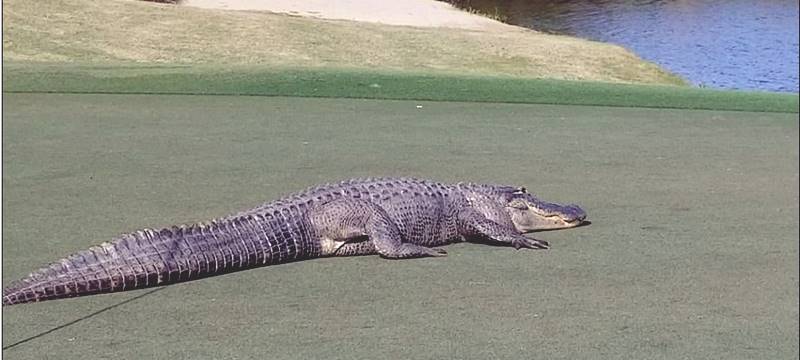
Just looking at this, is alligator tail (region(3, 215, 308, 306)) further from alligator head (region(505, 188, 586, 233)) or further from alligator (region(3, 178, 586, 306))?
alligator head (region(505, 188, 586, 233))

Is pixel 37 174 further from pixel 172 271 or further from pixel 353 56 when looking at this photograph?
pixel 353 56

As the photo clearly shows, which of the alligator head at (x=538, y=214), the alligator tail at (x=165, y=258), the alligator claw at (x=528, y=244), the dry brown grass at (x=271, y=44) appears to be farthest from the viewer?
the dry brown grass at (x=271, y=44)

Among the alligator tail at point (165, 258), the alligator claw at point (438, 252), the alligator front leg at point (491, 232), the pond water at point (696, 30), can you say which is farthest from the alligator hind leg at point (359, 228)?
the pond water at point (696, 30)

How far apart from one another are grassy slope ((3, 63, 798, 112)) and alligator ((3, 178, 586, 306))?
4.15 m

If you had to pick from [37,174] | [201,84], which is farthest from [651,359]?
[201,84]

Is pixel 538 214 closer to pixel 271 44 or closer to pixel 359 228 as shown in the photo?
pixel 359 228

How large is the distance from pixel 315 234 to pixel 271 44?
32.9ft

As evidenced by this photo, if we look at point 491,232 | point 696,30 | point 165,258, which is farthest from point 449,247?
point 696,30

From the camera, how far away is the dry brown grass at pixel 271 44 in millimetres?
12796

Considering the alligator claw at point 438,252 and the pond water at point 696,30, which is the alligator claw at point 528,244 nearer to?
the alligator claw at point 438,252

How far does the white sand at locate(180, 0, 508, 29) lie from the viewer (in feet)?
59.6

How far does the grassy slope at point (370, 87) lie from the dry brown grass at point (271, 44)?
8.20 feet

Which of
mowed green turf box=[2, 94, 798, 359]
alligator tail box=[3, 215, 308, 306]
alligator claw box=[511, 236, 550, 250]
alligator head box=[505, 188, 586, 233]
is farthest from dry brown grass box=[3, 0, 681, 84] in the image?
alligator tail box=[3, 215, 308, 306]

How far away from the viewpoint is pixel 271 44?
13.9 m
